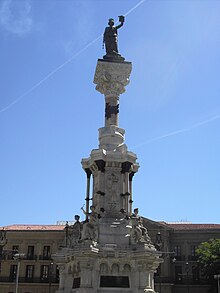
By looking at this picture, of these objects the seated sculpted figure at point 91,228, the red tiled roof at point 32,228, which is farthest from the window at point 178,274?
the seated sculpted figure at point 91,228

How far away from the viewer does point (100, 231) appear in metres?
23.6

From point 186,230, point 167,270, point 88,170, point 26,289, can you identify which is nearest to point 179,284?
point 167,270

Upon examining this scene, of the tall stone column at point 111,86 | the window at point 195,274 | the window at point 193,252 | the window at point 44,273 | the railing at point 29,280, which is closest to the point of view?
the tall stone column at point 111,86

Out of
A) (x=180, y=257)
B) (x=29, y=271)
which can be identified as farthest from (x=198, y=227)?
(x=29, y=271)

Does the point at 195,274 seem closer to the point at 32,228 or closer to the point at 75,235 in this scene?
the point at 32,228

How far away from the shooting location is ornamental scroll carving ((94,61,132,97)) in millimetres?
28891

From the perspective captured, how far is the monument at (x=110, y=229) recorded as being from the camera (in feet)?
72.7

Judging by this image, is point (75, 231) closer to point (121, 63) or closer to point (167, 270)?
point (121, 63)

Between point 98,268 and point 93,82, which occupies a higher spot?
point 93,82

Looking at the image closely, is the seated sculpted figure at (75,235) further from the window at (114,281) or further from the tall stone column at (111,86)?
the tall stone column at (111,86)

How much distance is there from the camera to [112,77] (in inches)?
1144

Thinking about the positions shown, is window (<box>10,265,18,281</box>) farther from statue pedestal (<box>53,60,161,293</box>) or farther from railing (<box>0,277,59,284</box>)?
statue pedestal (<box>53,60,161,293</box>)

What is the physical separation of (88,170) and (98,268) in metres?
6.92

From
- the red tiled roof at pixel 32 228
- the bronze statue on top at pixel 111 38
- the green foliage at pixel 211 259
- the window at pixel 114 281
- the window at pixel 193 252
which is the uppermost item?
the bronze statue on top at pixel 111 38
